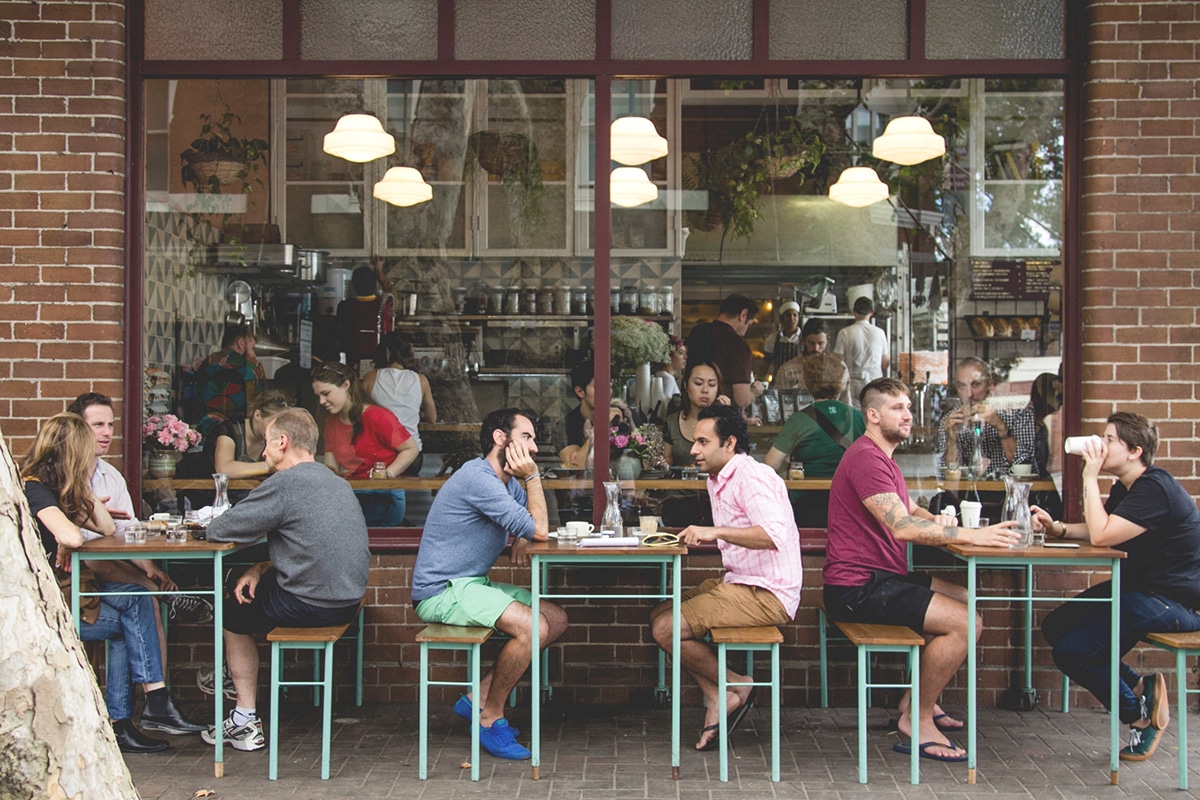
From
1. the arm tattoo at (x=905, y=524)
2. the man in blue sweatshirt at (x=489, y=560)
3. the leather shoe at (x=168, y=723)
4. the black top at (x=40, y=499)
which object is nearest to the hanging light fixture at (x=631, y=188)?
the man in blue sweatshirt at (x=489, y=560)

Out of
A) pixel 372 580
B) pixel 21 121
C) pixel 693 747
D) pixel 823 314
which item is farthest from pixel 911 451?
pixel 21 121

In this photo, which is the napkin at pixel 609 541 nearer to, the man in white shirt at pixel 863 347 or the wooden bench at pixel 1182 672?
the wooden bench at pixel 1182 672

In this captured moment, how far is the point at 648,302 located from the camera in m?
7.59

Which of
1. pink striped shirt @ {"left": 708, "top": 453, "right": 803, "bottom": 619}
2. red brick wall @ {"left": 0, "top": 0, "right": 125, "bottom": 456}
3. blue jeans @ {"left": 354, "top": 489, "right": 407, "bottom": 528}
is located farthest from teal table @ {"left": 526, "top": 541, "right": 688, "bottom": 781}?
red brick wall @ {"left": 0, "top": 0, "right": 125, "bottom": 456}

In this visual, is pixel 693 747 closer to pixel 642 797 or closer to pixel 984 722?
pixel 642 797

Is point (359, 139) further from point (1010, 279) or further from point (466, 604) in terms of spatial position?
point (1010, 279)

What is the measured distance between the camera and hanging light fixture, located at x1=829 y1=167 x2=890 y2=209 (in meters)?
8.24

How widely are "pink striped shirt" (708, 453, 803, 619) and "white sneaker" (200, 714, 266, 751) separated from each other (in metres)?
2.08

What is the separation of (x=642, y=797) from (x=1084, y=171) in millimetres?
3561

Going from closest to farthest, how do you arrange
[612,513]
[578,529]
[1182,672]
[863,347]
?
1. [1182,672]
2. [578,529]
3. [612,513]
4. [863,347]

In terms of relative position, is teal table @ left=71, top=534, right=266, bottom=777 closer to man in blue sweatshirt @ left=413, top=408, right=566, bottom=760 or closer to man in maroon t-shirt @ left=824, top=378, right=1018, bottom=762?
man in blue sweatshirt @ left=413, top=408, right=566, bottom=760

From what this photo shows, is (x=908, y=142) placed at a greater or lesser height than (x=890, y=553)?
greater

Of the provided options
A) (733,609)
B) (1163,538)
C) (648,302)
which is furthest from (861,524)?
(648,302)

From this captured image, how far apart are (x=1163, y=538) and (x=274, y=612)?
3.58m
